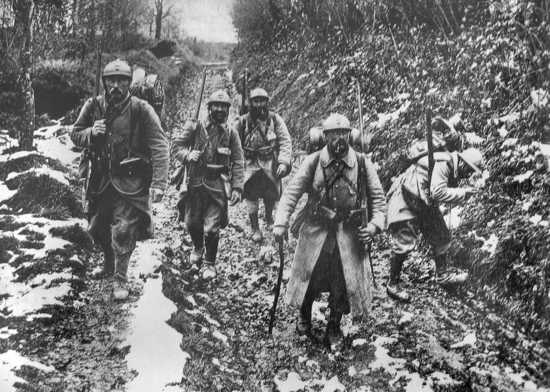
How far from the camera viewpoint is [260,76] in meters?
8.44

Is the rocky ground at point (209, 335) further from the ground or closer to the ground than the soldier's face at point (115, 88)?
closer to the ground

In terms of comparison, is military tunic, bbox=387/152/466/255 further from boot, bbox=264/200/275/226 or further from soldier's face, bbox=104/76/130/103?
soldier's face, bbox=104/76/130/103

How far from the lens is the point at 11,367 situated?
3701 mm

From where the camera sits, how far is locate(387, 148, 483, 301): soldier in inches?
169

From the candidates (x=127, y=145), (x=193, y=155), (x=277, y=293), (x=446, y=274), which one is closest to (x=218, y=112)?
(x=193, y=155)

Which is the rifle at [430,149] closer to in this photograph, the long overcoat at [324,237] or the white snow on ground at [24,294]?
the long overcoat at [324,237]

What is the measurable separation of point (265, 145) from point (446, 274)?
8.79ft

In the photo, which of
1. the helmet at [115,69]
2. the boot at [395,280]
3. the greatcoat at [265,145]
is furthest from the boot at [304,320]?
the helmet at [115,69]

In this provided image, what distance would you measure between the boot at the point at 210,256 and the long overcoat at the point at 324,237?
38.9 inches

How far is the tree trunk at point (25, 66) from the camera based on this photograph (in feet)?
17.3

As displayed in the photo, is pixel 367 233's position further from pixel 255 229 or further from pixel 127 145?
pixel 127 145

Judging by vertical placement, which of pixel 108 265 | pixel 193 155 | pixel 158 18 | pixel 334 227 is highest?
pixel 158 18

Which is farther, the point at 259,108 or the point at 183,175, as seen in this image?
the point at 259,108

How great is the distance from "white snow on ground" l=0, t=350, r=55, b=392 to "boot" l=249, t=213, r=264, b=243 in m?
2.49
